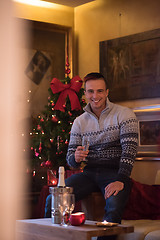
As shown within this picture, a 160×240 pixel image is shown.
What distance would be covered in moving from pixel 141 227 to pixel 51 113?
6.19 feet

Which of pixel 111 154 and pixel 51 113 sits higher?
pixel 51 113

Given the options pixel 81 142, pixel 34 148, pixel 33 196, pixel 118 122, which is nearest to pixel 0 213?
pixel 33 196

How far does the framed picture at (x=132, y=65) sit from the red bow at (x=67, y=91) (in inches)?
19.5

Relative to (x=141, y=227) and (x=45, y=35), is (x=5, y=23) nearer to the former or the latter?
(x=45, y=35)

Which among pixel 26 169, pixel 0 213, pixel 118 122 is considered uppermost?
pixel 118 122

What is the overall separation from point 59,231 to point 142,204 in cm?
111

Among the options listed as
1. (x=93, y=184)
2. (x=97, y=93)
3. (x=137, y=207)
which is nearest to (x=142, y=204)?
(x=137, y=207)

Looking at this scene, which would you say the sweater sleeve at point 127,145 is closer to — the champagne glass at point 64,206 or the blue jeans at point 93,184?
the blue jeans at point 93,184

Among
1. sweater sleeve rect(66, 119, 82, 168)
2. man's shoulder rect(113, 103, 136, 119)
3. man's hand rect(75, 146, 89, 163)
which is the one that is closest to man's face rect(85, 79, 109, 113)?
man's shoulder rect(113, 103, 136, 119)

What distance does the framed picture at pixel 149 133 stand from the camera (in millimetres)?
4371

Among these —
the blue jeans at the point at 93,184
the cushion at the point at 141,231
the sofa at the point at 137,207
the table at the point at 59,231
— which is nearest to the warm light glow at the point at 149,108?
the sofa at the point at 137,207

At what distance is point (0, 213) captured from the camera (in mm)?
4625

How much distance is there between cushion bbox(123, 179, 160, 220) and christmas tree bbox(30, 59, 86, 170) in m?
1.17

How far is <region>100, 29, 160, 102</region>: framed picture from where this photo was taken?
4.44 meters
